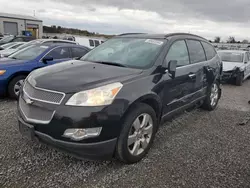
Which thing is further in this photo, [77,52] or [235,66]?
[235,66]

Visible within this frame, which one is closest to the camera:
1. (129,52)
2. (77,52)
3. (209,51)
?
(129,52)

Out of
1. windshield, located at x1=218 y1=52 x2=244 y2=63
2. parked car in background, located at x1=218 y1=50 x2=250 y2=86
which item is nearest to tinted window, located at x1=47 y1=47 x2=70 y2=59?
parked car in background, located at x1=218 y1=50 x2=250 y2=86

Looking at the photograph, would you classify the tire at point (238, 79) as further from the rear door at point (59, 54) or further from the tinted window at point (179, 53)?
the rear door at point (59, 54)

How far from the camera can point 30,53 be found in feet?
20.4

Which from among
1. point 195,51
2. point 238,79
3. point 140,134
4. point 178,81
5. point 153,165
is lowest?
point 153,165

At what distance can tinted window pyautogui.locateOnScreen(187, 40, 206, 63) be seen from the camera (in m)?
4.16

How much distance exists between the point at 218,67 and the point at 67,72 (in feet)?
12.8

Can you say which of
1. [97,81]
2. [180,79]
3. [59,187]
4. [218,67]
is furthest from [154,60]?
[218,67]

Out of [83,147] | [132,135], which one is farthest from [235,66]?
[83,147]

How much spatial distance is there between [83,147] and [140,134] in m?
0.85

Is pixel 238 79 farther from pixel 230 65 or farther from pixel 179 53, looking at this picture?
pixel 179 53

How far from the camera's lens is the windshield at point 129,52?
10.7 ft

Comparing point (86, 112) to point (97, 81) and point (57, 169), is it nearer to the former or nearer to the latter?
point (97, 81)

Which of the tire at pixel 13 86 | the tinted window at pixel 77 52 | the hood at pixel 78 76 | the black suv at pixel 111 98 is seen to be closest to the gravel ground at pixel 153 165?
the black suv at pixel 111 98
